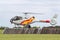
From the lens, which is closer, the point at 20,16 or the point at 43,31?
the point at 43,31

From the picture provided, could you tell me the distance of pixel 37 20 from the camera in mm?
79750

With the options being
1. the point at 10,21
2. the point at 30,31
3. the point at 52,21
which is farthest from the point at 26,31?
the point at 52,21

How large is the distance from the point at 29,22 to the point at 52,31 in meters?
28.4

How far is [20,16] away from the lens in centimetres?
7738

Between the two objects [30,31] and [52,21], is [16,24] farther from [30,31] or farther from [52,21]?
[30,31]

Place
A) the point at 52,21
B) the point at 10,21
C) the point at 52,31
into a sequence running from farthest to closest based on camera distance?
the point at 52,21, the point at 10,21, the point at 52,31

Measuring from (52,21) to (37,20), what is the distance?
5118mm

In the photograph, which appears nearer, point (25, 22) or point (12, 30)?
point (12, 30)

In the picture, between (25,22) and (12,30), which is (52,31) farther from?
(25,22)

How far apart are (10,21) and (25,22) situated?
5173mm

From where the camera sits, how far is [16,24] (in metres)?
79.1

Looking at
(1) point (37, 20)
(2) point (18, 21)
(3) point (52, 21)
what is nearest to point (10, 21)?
(2) point (18, 21)

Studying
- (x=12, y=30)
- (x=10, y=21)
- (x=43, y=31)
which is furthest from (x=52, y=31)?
(x=10, y=21)

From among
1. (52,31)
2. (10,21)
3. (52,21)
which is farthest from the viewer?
(52,21)
